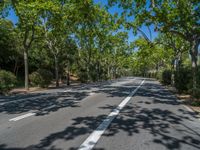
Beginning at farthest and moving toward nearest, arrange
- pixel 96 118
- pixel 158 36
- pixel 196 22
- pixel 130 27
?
1. pixel 158 36
2. pixel 130 27
3. pixel 196 22
4. pixel 96 118

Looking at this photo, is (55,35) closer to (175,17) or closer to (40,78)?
(40,78)

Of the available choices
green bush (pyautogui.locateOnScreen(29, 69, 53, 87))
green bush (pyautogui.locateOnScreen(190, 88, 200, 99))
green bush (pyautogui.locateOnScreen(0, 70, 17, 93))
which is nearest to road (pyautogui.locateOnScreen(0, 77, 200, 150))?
green bush (pyautogui.locateOnScreen(190, 88, 200, 99))

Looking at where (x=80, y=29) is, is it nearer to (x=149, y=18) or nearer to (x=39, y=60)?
(x=39, y=60)

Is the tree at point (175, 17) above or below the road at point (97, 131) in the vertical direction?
above

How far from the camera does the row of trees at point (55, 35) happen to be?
25.7 m

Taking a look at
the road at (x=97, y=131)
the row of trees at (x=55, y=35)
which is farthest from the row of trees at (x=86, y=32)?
the road at (x=97, y=131)

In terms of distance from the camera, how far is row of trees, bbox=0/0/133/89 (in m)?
25.7

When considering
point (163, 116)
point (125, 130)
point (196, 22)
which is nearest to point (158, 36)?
point (196, 22)

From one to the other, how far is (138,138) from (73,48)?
1353 inches

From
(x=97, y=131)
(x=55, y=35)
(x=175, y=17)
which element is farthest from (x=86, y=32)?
(x=97, y=131)

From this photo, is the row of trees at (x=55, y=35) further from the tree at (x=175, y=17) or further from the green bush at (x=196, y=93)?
the green bush at (x=196, y=93)

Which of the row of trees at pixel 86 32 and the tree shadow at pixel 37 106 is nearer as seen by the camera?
the tree shadow at pixel 37 106

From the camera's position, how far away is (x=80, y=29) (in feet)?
155

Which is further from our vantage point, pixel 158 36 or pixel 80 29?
pixel 80 29
